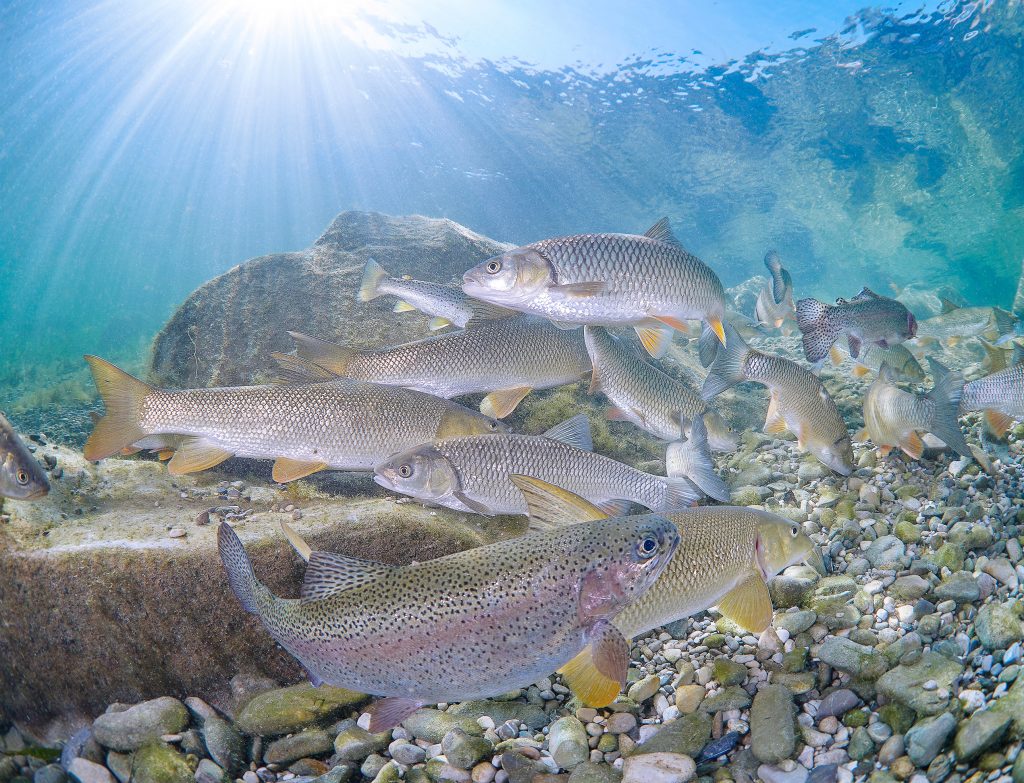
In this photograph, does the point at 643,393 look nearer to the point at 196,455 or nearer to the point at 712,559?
the point at 712,559

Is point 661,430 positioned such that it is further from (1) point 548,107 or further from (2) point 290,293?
(1) point 548,107

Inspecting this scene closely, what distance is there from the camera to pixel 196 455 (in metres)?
3.78

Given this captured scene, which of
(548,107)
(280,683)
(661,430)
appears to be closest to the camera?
(280,683)

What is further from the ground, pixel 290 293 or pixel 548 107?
pixel 548 107

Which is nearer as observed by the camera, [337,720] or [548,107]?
[337,720]

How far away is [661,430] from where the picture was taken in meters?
4.59

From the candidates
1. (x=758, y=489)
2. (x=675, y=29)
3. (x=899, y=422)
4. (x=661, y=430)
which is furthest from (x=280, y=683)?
(x=675, y=29)

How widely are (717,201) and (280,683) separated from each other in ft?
158

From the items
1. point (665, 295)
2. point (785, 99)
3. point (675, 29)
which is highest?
point (675, 29)

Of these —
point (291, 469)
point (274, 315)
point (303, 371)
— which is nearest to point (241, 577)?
point (291, 469)

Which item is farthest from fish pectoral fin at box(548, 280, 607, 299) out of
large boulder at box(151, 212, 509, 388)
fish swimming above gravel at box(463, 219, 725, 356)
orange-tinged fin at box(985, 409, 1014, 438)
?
orange-tinged fin at box(985, 409, 1014, 438)

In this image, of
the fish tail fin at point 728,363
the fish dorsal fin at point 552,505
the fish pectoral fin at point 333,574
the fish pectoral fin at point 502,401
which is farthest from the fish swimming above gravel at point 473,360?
the fish pectoral fin at point 333,574

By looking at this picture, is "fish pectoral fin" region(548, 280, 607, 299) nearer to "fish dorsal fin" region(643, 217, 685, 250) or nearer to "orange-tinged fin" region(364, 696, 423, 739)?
"fish dorsal fin" region(643, 217, 685, 250)

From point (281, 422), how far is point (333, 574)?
1.74 metres
